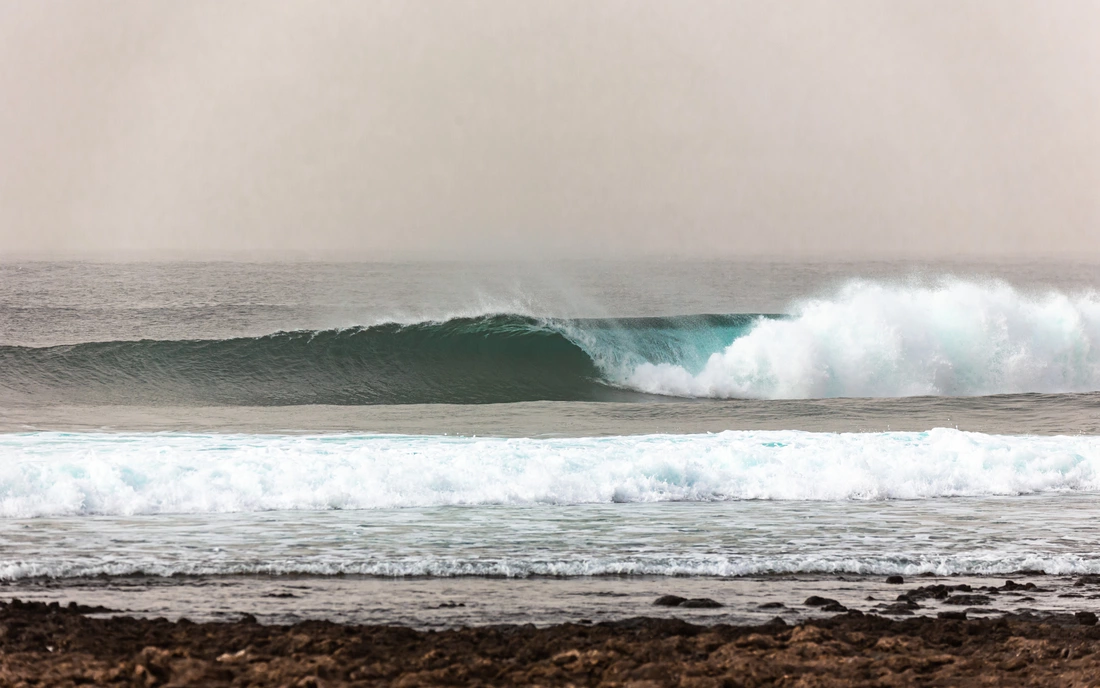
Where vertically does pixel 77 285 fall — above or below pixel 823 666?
above

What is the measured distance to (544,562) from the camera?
6176 mm

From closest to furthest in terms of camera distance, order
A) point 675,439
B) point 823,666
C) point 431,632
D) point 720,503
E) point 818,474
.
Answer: point 823,666
point 431,632
point 720,503
point 818,474
point 675,439

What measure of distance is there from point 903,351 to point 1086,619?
13861 millimetres

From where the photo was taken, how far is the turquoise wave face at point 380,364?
657 inches

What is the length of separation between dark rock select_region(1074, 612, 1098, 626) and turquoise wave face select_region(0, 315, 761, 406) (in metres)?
11.9

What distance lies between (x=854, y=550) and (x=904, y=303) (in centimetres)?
1354

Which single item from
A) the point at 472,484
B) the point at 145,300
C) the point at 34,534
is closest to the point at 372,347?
the point at 472,484

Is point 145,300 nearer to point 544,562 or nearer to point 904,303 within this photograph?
point 904,303

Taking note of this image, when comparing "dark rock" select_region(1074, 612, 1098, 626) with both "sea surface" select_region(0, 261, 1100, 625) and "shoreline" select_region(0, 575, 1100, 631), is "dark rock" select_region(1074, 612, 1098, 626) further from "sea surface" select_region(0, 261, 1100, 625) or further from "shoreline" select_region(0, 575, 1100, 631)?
"sea surface" select_region(0, 261, 1100, 625)

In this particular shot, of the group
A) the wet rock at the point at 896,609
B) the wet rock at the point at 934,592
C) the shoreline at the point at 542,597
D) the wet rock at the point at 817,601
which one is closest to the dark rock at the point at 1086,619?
the shoreline at the point at 542,597

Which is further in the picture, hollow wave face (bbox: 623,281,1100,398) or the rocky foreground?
hollow wave face (bbox: 623,281,1100,398)

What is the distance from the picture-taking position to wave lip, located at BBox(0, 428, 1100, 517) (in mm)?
8258

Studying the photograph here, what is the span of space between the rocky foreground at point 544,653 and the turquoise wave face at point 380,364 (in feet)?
38.2

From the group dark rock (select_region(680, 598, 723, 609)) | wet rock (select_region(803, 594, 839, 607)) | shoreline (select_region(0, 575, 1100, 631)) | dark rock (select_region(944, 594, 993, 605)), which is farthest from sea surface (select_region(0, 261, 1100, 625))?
dark rock (select_region(944, 594, 993, 605))
